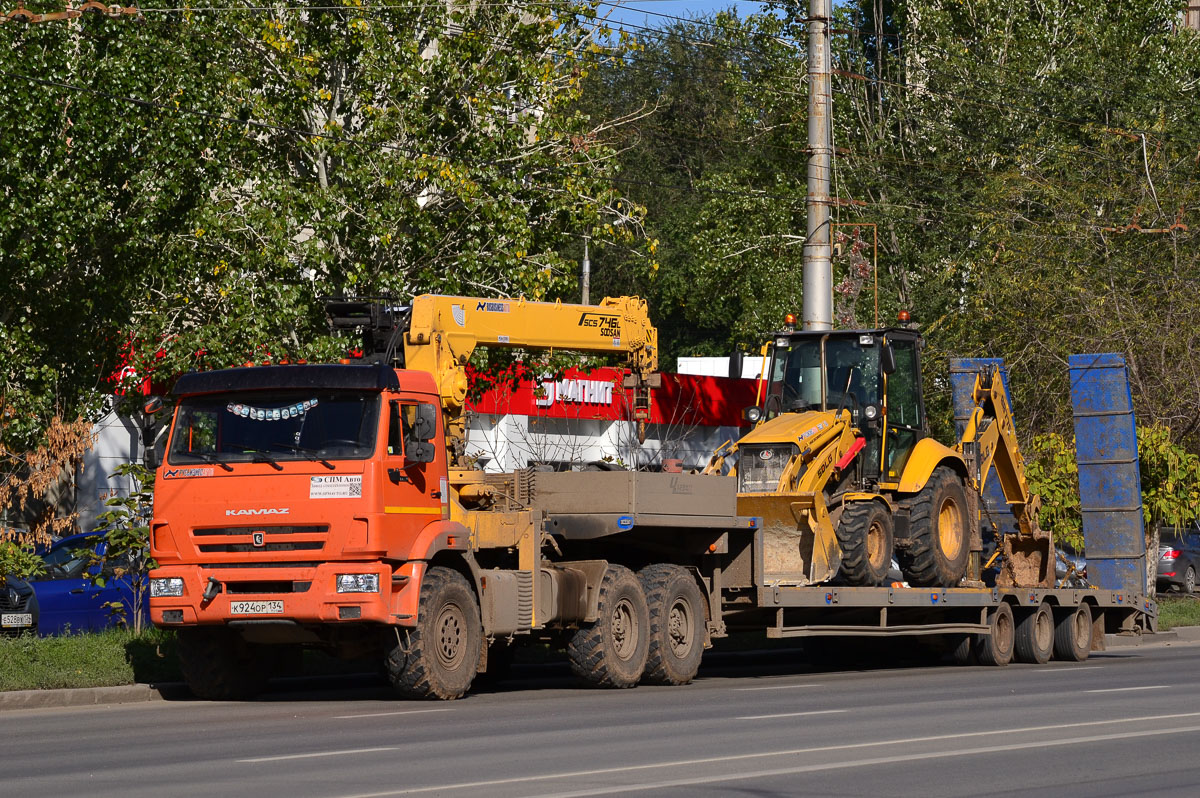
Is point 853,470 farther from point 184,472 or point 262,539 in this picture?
point 184,472

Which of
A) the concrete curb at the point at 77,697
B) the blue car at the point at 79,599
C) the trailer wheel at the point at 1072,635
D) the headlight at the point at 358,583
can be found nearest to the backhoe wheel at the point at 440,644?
the headlight at the point at 358,583

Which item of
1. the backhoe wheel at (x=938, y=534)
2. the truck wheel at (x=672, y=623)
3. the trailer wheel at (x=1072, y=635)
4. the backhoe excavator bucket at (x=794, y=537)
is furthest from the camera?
the trailer wheel at (x=1072, y=635)

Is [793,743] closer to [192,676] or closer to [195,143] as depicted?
[192,676]

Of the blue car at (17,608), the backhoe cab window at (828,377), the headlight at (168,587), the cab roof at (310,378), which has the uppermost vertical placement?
the backhoe cab window at (828,377)

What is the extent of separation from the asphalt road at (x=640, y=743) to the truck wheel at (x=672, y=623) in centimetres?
61

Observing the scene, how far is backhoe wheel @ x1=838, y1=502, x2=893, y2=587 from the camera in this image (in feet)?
62.8

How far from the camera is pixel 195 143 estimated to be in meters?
21.8

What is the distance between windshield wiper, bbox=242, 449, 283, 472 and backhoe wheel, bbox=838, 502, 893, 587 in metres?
7.06

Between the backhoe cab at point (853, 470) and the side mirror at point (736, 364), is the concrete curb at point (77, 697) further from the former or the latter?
the side mirror at point (736, 364)

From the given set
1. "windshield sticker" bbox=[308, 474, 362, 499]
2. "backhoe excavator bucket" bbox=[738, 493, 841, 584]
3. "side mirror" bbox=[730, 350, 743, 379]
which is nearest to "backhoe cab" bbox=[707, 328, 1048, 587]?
"backhoe excavator bucket" bbox=[738, 493, 841, 584]

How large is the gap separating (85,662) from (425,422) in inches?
184

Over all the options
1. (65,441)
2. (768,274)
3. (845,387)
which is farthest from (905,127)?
(65,441)

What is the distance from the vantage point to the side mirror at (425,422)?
1523cm

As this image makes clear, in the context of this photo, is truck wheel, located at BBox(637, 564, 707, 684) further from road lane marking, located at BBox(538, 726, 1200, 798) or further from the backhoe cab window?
road lane marking, located at BBox(538, 726, 1200, 798)
